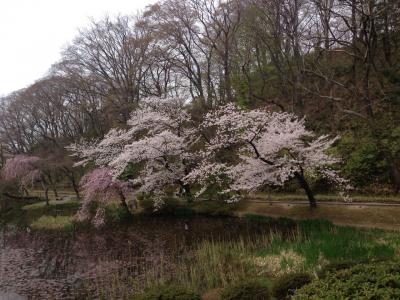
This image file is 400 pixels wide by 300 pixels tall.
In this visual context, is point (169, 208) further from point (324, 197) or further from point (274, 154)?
point (324, 197)

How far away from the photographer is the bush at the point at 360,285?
5.10 m

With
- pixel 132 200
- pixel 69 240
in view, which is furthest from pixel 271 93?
pixel 69 240

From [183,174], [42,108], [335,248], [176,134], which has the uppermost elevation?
[42,108]

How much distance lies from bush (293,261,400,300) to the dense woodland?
1279 centimetres

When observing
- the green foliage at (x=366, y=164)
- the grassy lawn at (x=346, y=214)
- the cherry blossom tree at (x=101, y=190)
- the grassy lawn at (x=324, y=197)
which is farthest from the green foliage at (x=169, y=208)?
the green foliage at (x=366, y=164)

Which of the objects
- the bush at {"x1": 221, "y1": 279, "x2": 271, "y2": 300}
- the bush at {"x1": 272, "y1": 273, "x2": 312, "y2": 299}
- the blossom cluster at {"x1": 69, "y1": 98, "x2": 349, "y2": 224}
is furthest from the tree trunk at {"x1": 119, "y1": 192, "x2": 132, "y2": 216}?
the bush at {"x1": 272, "y1": 273, "x2": 312, "y2": 299}

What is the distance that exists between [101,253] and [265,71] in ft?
82.1

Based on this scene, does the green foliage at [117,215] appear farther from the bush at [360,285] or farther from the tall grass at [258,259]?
the bush at [360,285]

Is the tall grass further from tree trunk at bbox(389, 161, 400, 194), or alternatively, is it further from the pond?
tree trunk at bbox(389, 161, 400, 194)

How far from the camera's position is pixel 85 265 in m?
16.0

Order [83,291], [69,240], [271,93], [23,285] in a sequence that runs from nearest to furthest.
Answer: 1. [83,291]
2. [23,285]
3. [69,240]
4. [271,93]

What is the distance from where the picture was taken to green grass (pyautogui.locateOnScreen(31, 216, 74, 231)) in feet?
83.3

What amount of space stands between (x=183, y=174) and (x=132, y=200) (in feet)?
20.0

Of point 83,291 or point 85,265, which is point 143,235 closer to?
point 85,265
